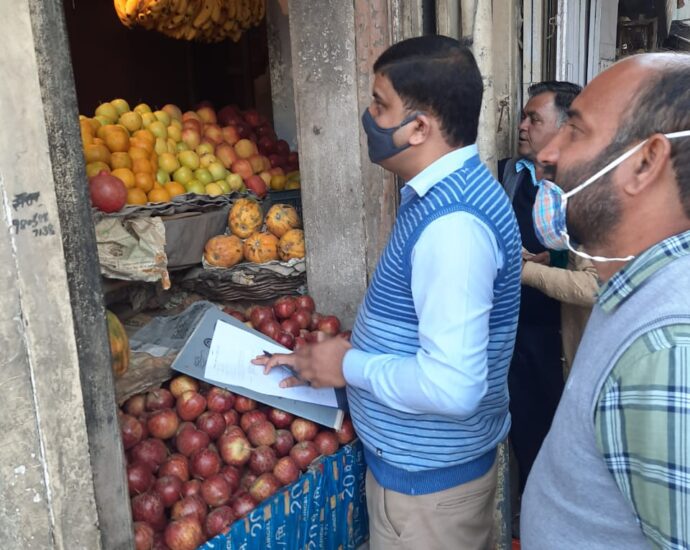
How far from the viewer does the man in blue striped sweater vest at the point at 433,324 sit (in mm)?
1548

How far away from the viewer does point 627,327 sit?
0.94 m

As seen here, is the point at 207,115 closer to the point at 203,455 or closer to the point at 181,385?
the point at 181,385

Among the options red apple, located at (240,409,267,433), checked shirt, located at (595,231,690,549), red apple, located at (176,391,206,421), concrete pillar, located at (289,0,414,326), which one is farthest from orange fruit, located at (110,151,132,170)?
checked shirt, located at (595,231,690,549)

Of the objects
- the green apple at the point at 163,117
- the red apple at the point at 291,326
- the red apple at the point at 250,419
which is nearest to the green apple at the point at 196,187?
the green apple at the point at 163,117

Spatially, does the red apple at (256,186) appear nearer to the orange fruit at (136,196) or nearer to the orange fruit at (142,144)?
the orange fruit at (142,144)

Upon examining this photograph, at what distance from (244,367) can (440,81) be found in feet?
4.15

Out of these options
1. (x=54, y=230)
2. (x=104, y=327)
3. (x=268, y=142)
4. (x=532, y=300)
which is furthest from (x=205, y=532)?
(x=268, y=142)

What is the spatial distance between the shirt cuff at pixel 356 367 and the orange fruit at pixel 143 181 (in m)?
1.79

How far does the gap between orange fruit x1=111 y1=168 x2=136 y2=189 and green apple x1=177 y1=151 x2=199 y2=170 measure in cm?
55

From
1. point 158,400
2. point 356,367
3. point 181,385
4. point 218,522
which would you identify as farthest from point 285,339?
point 356,367

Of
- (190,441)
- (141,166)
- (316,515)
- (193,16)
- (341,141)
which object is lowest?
(316,515)

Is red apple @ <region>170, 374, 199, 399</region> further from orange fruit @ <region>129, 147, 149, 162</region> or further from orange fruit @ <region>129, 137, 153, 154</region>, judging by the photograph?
orange fruit @ <region>129, 137, 153, 154</region>

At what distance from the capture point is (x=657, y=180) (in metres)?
0.99

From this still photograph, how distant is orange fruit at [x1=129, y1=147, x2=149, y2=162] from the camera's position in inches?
129
